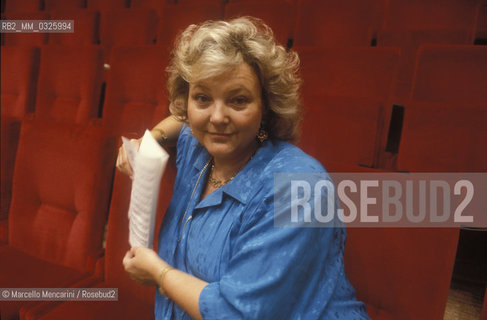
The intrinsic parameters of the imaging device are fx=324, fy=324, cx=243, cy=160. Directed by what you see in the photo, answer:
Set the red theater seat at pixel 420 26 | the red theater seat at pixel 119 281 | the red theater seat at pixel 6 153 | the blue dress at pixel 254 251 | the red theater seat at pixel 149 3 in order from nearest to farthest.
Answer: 1. the blue dress at pixel 254 251
2. the red theater seat at pixel 119 281
3. the red theater seat at pixel 6 153
4. the red theater seat at pixel 420 26
5. the red theater seat at pixel 149 3

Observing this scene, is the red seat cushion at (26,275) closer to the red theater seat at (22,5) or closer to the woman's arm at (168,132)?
the woman's arm at (168,132)

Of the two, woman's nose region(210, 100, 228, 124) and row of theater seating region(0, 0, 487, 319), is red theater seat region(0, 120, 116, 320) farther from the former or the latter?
woman's nose region(210, 100, 228, 124)

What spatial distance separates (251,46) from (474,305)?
13.6 inches

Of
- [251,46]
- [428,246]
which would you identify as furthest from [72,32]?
[428,246]

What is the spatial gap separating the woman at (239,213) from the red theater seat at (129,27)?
0.53 meters

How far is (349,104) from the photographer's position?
359mm

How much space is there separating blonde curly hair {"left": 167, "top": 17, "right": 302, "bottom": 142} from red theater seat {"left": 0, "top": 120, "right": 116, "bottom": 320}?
0.42 feet

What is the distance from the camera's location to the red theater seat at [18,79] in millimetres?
547

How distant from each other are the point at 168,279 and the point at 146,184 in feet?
0.17

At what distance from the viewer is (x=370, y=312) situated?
0.22 metres

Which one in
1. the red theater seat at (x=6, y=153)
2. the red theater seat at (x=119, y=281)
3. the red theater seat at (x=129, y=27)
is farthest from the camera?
the red theater seat at (x=129, y=27)

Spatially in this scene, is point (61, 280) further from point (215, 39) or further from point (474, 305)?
point (474, 305)

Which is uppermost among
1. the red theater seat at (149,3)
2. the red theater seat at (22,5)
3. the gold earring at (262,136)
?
the red theater seat at (149,3)

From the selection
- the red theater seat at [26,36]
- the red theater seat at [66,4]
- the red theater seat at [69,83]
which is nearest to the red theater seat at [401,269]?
the red theater seat at [69,83]
